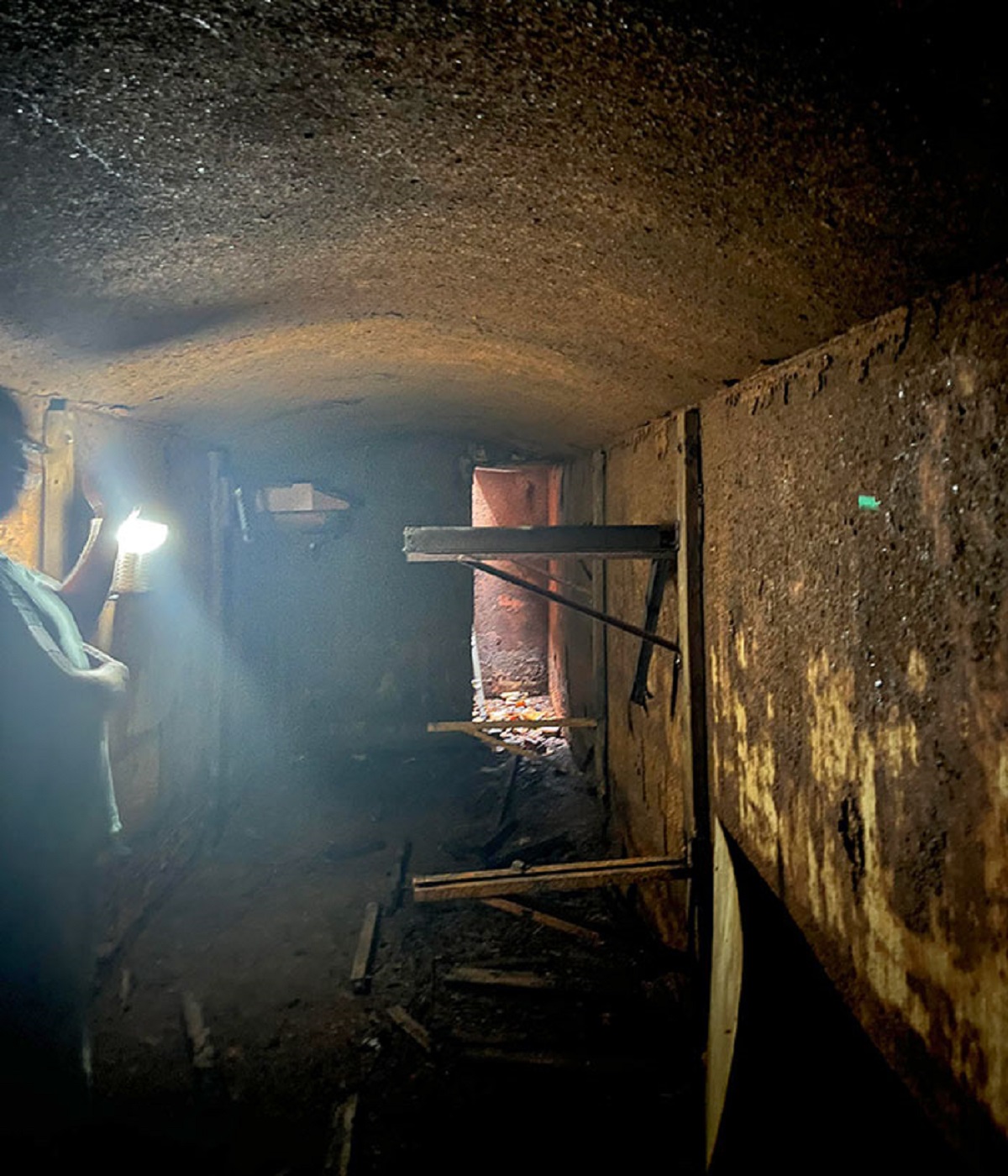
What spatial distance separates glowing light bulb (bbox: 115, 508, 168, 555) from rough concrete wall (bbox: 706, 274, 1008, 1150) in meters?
2.67

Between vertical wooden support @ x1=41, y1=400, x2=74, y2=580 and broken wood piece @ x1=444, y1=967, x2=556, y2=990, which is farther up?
vertical wooden support @ x1=41, y1=400, x2=74, y2=580

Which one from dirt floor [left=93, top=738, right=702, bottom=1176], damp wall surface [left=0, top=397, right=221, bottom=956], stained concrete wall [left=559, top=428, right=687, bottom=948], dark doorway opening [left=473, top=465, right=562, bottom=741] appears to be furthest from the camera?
dark doorway opening [left=473, top=465, right=562, bottom=741]

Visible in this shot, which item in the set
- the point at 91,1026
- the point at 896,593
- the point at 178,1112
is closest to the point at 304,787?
the point at 91,1026

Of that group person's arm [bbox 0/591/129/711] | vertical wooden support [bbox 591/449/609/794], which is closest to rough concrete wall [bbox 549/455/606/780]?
vertical wooden support [bbox 591/449/609/794]

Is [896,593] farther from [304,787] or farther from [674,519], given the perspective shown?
[304,787]

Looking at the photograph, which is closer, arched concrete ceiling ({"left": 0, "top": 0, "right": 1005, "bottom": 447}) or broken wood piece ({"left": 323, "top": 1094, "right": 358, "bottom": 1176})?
arched concrete ceiling ({"left": 0, "top": 0, "right": 1005, "bottom": 447})

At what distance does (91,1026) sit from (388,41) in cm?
439

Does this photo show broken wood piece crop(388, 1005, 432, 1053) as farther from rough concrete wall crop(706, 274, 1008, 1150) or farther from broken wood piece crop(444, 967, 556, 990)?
rough concrete wall crop(706, 274, 1008, 1150)

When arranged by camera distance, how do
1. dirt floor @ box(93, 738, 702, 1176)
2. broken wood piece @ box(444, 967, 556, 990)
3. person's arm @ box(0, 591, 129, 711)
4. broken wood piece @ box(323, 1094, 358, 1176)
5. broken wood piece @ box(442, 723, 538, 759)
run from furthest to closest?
broken wood piece @ box(442, 723, 538, 759) → broken wood piece @ box(444, 967, 556, 990) → dirt floor @ box(93, 738, 702, 1176) → broken wood piece @ box(323, 1094, 358, 1176) → person's arm @ box(0, 591, 129, 711)

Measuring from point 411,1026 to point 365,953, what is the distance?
2.34ft

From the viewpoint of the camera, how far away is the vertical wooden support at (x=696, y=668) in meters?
3.38

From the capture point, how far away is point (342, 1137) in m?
2.98

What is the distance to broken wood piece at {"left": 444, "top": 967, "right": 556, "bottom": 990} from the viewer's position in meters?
3.94

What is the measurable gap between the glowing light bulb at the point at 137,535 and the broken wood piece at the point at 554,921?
108 inches
